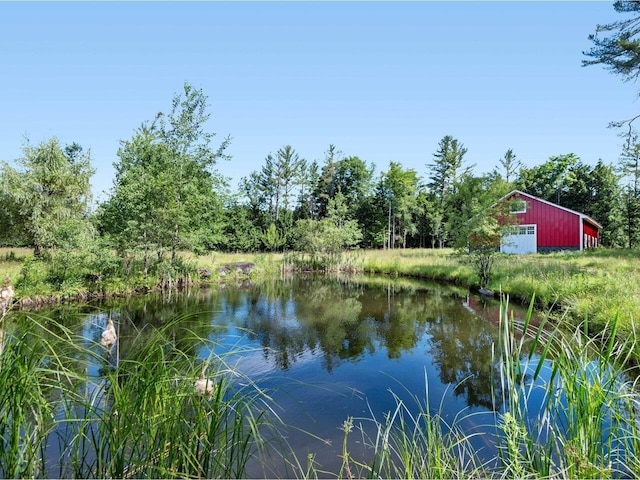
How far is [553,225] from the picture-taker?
26766 mm

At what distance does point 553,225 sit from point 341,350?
25.4 m

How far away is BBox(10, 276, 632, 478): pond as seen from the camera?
14.5ft

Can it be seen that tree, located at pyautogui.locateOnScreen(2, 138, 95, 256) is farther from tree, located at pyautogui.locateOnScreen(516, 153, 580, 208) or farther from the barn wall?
tree, located at pyautogui.locateOnScreen(516, 153, 580, 208)

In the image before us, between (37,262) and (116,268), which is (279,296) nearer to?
(116,268)

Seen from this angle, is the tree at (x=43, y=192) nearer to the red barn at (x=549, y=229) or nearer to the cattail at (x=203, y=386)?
the cattail at (x=203, y=386)

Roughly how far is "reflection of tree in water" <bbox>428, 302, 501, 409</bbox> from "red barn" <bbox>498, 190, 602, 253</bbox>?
17.7m

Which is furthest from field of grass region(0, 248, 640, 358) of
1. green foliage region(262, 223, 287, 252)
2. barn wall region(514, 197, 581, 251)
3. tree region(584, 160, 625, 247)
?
tree region(584, 160, 625, 247)

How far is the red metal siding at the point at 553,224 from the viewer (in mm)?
26047

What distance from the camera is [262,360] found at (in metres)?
7.36

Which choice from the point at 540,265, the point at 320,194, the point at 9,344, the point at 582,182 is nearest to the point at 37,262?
the point at 9,344

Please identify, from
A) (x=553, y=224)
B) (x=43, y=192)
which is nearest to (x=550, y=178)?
(x=553, y=224)

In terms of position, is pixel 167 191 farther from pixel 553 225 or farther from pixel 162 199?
pixel 553 225

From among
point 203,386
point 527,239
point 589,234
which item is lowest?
point 203,386

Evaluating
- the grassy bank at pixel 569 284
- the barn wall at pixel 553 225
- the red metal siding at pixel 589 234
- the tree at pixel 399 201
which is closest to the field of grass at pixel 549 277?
the grassy bank at pixel 569 284
